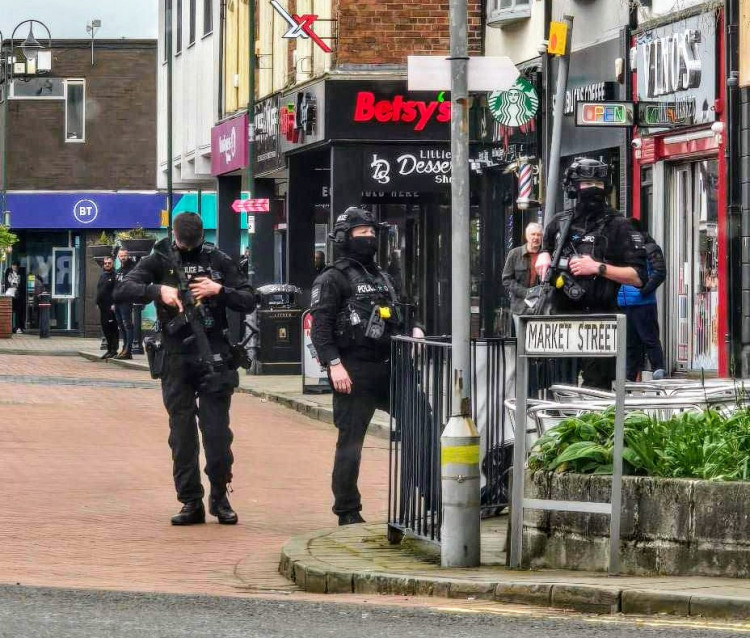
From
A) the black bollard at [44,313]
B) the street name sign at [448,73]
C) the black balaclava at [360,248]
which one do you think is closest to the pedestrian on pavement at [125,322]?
the black bollard at [44,313]

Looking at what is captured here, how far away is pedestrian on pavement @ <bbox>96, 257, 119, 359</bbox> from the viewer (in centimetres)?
3412

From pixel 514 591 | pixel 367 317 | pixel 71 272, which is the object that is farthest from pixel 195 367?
pixel 71 272

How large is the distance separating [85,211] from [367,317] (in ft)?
143

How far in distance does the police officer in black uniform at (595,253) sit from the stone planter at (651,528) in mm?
2688

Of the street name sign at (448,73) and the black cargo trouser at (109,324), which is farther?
the black cargo trouser at (109,324)

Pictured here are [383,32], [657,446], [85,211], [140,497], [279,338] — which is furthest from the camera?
[85,211]

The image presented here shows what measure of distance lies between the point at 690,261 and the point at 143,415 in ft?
20.1

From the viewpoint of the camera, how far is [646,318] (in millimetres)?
18438

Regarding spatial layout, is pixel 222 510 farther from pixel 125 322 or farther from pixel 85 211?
pixel 85 211

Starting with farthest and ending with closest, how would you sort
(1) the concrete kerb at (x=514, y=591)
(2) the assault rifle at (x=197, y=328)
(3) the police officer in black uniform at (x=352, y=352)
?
(2) the assault rifle at (x=197, y=328) → (3) the police officer in black uniform at (x=352, y=352) → (1) the concrete kerb at (x=514, y=591)

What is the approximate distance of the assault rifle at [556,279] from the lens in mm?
11391

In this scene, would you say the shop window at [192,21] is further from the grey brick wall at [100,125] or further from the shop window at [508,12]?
→ the grey brick wall at [100,125]

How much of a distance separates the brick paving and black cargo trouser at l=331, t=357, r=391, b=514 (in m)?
0.49

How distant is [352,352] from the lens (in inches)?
433
